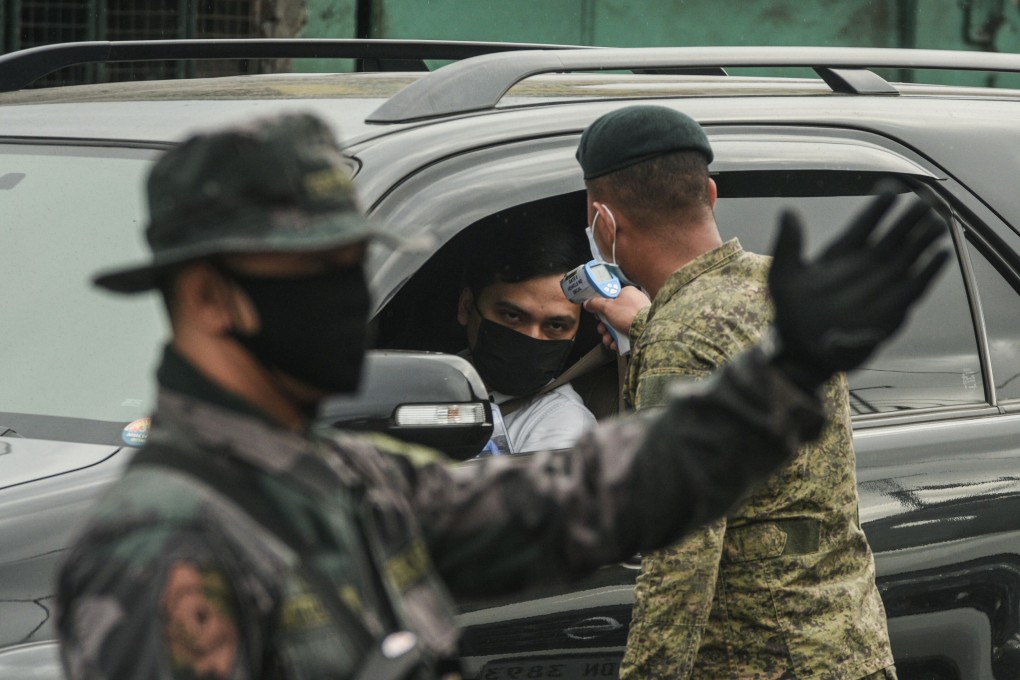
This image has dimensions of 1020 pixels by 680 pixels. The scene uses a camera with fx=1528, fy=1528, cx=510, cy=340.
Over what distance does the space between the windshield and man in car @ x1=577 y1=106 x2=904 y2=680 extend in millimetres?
878

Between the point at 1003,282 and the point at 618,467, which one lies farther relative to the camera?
the point at 1003,282

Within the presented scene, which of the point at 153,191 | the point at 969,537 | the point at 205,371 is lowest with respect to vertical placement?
the point at 969,537

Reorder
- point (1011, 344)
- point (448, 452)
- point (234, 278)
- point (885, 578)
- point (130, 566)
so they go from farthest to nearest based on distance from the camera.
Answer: point (1011, 344), point (885, 578), point (448, 452), point (234, 278), point (130, 566)

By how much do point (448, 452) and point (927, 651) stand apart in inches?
45.0

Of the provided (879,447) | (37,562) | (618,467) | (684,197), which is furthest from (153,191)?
(879,447)

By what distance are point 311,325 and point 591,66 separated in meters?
1.87

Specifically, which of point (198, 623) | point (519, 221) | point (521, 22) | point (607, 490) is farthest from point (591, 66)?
point (521, 22)

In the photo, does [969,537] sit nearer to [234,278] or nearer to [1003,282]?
[1003,282]

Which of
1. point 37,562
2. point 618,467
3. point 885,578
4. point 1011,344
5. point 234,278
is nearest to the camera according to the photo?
point 234,278

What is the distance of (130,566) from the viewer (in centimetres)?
122

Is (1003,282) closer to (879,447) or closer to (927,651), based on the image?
(879,447)

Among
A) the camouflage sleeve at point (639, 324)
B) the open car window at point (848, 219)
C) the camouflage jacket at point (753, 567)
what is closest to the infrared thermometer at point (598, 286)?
the open car window at point (848, 219)

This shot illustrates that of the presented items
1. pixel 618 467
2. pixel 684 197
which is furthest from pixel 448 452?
pixel 618 467

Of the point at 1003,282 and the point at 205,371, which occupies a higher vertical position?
the point at 205,371
